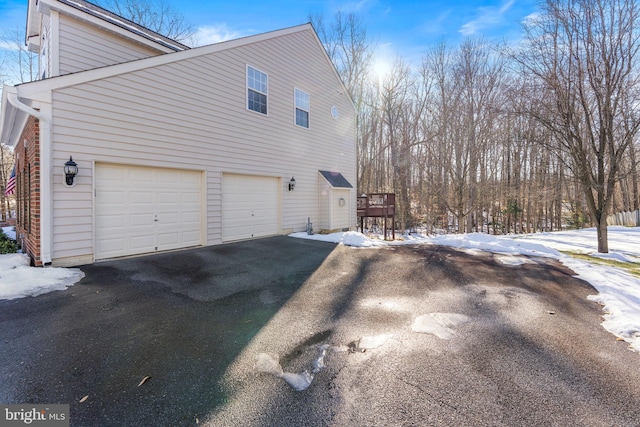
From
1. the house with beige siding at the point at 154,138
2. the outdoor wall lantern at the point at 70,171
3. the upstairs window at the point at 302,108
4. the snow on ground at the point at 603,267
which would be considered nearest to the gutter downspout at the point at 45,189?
the house with beige siding at the point at 154,138

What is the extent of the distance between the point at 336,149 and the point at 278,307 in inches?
366

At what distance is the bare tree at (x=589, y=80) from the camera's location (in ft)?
22.5

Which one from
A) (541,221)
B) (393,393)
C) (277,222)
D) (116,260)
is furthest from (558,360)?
(541,221)

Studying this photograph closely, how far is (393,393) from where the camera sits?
2.06m

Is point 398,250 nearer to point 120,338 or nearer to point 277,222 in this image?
point 277,222

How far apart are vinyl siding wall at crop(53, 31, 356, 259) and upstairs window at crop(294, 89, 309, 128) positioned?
243 mm

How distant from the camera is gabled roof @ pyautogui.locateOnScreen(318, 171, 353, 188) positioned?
11.0 meters

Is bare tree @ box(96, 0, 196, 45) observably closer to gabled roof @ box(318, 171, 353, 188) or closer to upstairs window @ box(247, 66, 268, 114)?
upstairs window @ box(247, 66, 268, 114)

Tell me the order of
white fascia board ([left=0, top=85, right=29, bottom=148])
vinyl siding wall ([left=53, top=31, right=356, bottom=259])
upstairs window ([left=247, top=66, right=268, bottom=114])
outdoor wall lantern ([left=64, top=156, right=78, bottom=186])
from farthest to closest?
upstairs window ([left=247, top=66, right=268, bottom=114]) → white fascia board ([left=0, top=85, right=29, bottom=148]) → vinyl siding wall ([left=53, top=31, right=356, bottom=259]) → outdoor wall lantern ([left=64, top=156, right=78, bottom=186])

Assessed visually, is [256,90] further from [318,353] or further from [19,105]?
[318,353]

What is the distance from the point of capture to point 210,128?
24.8ft

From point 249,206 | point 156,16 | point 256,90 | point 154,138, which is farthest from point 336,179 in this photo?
point 156,16

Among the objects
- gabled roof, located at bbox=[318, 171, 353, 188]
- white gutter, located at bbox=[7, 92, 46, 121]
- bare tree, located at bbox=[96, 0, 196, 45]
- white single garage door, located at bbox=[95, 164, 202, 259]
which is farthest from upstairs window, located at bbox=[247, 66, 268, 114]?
bare tree, located at bbox=[96, 0, 196, 45]

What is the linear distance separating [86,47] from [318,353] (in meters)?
8.22
